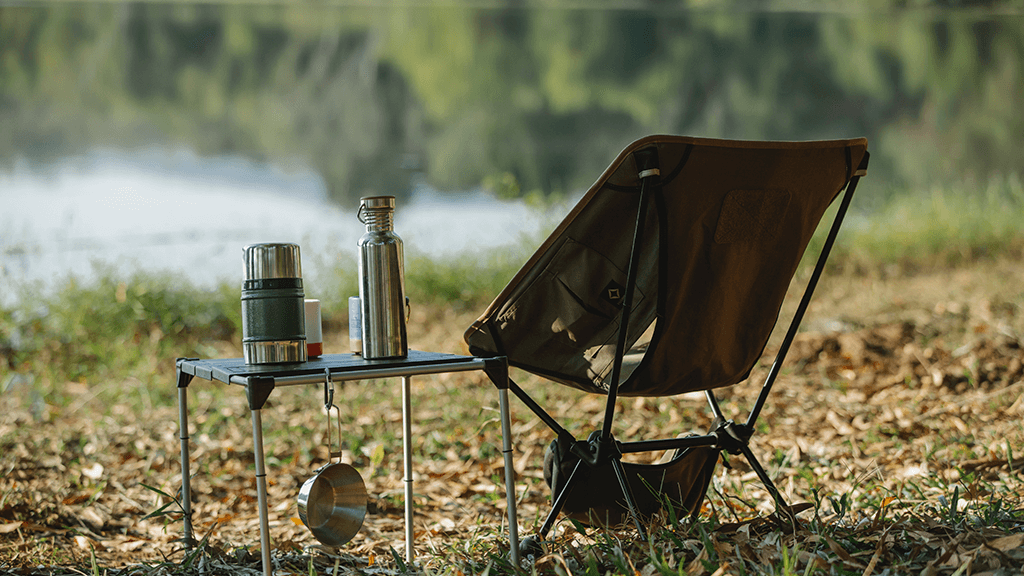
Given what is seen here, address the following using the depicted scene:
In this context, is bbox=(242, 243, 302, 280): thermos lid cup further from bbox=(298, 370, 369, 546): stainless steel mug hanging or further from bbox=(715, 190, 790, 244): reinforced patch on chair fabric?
bbox=(715, 190, 790, 244): reinforced patch on chair fabric

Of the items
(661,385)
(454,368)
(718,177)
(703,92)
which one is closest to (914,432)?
(661,385)

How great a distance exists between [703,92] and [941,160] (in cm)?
273

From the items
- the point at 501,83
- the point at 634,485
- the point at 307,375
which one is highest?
the point at 501,83

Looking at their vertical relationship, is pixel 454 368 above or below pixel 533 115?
below

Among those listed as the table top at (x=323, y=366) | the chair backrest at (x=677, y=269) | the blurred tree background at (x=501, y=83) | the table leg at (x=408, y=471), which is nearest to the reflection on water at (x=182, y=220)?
the blurred tree background at (x=501, y=83)

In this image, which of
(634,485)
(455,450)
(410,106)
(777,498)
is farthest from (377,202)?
(410,106)

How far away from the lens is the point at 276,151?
7180 millimetres

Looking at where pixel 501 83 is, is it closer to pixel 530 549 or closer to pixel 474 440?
pixel 474 440

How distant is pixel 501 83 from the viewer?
28.2 ft

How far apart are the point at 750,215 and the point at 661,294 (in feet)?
0.82

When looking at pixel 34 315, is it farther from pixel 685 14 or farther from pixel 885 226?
pixel 685 14

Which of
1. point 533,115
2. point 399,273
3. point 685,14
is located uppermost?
point 685,14

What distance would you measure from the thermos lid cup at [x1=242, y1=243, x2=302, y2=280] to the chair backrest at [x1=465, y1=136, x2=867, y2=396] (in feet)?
1.38

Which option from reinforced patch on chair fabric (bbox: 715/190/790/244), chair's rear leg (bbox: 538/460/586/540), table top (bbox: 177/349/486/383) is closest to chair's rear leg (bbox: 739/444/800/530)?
chair's rear leg (bbox: 538/460/586/540)
